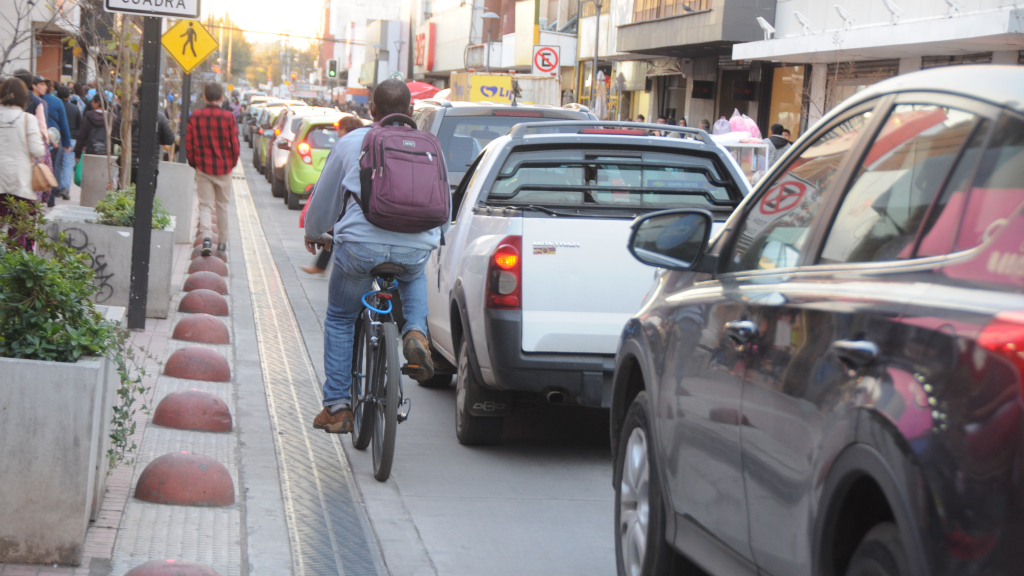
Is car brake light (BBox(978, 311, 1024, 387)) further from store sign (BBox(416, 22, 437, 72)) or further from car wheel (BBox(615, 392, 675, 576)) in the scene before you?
store sign (BBox(416, 22, 437, 72))

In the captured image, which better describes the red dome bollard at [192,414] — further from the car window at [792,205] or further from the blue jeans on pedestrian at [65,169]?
the blue jeans on pedestrian at [65,169]

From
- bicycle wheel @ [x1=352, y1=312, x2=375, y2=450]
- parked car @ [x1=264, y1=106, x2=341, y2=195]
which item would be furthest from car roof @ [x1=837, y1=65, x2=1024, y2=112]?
Answer: parked car @ [x1=264, y1=106, x2=341, y2=195]

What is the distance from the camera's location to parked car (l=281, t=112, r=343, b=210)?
21328 millimetres

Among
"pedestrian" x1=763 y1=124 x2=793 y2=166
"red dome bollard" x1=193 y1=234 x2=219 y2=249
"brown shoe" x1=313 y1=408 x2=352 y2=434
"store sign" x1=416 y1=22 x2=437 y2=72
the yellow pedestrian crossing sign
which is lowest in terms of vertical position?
"brown shoe" x1=313 y1=408 x2=352 y2=434

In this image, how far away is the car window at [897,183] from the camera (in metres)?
2.44

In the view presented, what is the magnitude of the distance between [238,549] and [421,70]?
8691 cm

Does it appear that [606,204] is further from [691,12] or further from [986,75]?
[691,12]

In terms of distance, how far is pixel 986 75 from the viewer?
2.40m

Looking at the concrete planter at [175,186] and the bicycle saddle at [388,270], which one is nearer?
the bicycle saddle at [388,270]

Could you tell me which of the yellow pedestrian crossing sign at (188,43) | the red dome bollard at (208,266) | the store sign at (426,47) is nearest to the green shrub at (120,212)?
the red dome bollard at (208,266)

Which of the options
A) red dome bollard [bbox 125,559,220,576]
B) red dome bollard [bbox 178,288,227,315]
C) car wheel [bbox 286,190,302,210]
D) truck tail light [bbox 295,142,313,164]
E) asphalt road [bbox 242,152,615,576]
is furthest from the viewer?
car wheel [bbox 286,190,302,210]

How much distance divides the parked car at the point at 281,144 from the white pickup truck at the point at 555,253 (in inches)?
630

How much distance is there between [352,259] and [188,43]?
12420mm

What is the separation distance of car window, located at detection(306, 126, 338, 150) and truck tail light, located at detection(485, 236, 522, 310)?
16369 mm
